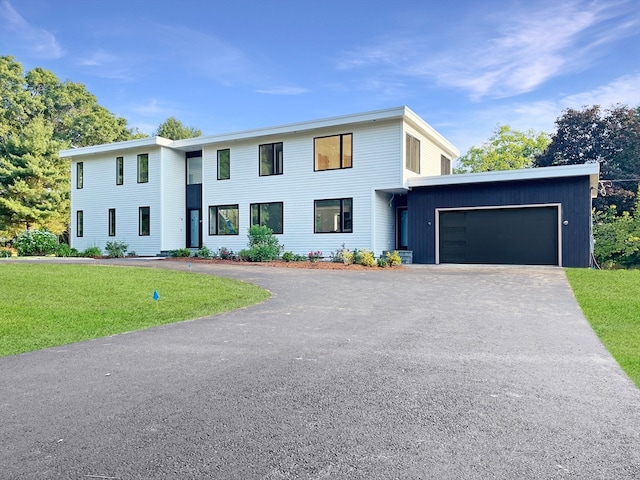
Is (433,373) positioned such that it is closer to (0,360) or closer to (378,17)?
(0,360)

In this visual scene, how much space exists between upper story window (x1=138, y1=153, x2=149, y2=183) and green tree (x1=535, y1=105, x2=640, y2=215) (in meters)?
Answer: 26.0

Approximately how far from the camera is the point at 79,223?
23.8 metres

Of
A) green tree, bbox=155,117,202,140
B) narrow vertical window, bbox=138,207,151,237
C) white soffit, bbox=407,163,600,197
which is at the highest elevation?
green tree, bbox=155,117,202,140

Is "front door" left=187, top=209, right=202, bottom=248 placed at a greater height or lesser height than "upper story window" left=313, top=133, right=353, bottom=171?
lesser

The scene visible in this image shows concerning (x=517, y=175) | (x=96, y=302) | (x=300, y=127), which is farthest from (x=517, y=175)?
(x=96, y=302)

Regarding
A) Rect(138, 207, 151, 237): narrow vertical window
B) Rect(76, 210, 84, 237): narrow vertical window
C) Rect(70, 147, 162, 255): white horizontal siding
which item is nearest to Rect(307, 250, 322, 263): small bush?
Rect(70, 147, 162, 255): white horizontal siding

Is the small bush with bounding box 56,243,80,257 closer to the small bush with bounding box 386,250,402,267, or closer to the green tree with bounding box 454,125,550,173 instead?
the small bush with bounding box 386,250,402,267

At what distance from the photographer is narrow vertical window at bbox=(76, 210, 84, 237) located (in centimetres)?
2372

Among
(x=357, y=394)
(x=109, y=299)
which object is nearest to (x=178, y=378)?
(x=357, y=394)

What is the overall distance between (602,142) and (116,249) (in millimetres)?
31156

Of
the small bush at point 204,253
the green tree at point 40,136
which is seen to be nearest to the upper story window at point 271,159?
the small bush at point 204,253

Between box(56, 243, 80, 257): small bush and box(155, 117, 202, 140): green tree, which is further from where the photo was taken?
box(155, 117, 202, 140): green tree

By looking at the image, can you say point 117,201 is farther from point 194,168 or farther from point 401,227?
point 401,227

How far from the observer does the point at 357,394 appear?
3518mm
